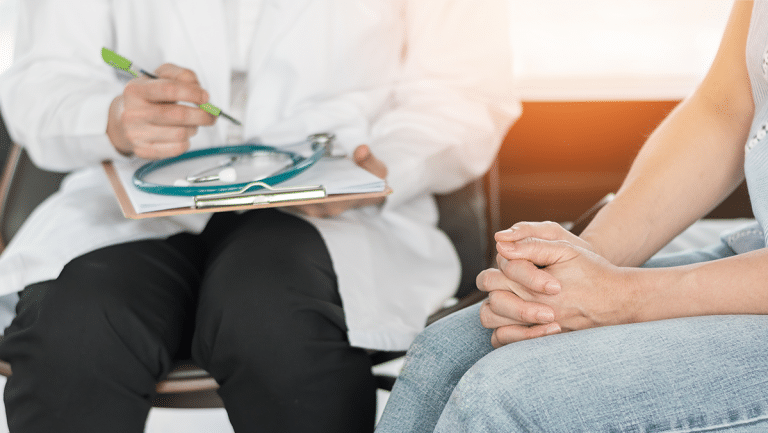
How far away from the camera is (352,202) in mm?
936

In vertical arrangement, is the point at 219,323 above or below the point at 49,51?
below

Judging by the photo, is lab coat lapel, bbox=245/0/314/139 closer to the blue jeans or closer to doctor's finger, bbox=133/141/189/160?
doctor's finger, bbox=133/141/189/160

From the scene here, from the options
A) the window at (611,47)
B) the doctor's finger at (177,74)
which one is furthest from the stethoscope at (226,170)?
the window at (611,47)

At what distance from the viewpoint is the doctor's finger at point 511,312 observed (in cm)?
59

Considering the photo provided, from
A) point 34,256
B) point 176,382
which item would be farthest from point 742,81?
point 34,256

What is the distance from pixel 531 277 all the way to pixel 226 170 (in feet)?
1.32

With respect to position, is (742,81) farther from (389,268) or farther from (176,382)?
(176,382)

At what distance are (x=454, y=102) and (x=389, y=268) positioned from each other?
1.01 feet

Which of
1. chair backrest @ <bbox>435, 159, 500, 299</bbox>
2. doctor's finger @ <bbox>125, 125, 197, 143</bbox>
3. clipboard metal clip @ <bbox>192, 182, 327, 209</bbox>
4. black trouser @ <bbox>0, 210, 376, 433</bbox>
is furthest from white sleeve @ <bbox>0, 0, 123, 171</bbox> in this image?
chair backrest @ <bbox>435, 159, 500, 299</bbox>

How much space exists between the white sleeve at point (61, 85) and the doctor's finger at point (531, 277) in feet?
2.12

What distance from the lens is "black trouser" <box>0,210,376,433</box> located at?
0.69 metres

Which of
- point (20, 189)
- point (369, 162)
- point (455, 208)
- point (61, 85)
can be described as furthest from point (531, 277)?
point (20, 189)

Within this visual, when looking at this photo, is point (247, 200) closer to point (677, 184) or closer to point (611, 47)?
point (677, 184)

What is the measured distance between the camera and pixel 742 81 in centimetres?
72
